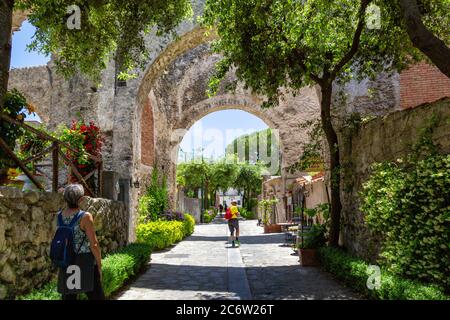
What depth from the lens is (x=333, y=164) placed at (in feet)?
30.1

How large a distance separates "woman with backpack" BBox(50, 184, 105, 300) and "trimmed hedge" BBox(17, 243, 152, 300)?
0.98 metres

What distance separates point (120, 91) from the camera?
37.3 ft

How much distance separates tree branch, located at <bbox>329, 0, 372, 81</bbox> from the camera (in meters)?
7.53

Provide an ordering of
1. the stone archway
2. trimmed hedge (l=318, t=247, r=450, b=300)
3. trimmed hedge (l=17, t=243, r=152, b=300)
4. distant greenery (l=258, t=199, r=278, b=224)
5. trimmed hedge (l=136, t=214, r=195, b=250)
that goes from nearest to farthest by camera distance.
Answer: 1. trimmed hedge (l=17, t=243, r=152, b=300)
2. trimmed hedge (l=318, t=247, r=450, b=300)
3. trimmed hedge (l=136, t=214, r=195, b=250)
4. distant greenery (l=258, t=199, r=278, b=224)
5. the stone archway

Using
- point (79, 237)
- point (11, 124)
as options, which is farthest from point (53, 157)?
point (79, 237)

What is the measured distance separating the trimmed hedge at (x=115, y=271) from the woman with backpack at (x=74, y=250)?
3.21 feet

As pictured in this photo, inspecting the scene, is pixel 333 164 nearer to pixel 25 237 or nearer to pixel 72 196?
pixel 25 237

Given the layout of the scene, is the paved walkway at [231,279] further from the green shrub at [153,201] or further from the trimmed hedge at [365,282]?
the green shrub at [153,201]

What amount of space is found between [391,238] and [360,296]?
1.06 metres

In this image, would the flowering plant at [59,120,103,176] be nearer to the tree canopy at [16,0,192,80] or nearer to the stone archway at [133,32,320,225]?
the tree canopy at [16,0,192,80]

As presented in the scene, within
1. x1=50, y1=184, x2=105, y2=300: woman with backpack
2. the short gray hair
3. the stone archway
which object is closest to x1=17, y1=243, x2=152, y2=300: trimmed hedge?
x1=50, y1=184, x2=105, y2=300: woman with backpack

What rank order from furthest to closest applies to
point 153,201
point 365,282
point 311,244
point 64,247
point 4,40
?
point 153,201, point 311,244, point 365,282, point 4,40, point 64,247

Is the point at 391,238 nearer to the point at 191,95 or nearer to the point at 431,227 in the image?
the point at 431,227

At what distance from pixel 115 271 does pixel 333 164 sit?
5094mm
